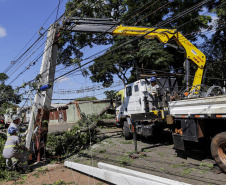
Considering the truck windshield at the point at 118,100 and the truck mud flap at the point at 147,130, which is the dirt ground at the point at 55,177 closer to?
the truck mud flap at the point at 147,130

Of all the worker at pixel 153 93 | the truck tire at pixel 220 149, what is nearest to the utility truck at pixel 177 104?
the truck tire at pixel 220 149

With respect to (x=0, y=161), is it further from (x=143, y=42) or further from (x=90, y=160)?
(x=143, y=42)

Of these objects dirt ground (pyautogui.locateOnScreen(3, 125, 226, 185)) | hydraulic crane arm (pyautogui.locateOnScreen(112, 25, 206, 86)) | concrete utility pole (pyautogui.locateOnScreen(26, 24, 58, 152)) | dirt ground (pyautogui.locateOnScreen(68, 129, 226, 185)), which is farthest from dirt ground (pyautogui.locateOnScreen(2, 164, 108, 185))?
hydraulic crane arm (pyautogui.locateOnScreen(112, 25, 206, 86))

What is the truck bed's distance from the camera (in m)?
5.37

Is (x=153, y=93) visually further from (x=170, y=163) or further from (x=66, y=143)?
(x=66, y=143)

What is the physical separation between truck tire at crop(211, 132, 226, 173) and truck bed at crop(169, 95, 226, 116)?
2.22 ft

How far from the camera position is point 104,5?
23.0 m

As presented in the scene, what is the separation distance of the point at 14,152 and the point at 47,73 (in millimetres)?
3672

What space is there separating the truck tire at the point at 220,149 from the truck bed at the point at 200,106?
0.68m

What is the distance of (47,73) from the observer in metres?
9.35

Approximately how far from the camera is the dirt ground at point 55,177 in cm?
613

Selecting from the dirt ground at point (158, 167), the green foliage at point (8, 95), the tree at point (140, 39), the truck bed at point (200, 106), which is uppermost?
the tree at point (140, 39)

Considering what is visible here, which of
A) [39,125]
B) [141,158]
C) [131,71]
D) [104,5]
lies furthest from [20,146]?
[104,5]

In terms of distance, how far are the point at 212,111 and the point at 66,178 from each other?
15.9 feet
